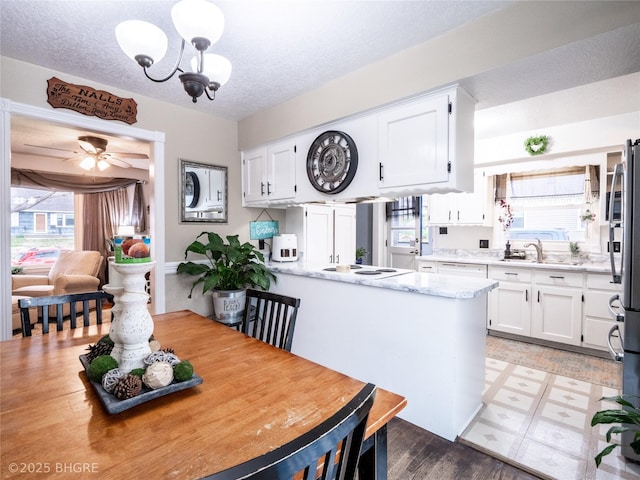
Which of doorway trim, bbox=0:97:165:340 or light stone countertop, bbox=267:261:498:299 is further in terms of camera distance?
doorway trim, bbox=0:97:165:340

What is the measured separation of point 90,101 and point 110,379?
96.2 inches

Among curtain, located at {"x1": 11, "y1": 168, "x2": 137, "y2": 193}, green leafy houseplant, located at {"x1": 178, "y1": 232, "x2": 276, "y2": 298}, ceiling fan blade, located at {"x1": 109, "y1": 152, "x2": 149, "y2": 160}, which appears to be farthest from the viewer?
curtain, located at {"x1": 11, "y1": 168, "x2": 137, "y2": 193}

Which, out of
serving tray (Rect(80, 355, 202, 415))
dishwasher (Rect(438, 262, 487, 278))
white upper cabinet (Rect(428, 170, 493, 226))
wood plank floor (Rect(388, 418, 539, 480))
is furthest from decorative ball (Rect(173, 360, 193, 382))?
white upper cabinet (Rect(428, 170, 493, 226))

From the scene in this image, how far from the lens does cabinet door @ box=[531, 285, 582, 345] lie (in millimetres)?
3314

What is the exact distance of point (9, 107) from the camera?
225cm

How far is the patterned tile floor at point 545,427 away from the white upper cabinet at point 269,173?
233 centimetres

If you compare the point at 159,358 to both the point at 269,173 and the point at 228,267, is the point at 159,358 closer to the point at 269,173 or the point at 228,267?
the point at 228,267

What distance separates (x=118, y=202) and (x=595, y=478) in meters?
7.40

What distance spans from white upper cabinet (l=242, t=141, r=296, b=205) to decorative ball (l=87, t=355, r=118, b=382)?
2190 mm

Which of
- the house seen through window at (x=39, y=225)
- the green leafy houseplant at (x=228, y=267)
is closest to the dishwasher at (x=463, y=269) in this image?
the green leafy houseplant at (x=228, y=267)

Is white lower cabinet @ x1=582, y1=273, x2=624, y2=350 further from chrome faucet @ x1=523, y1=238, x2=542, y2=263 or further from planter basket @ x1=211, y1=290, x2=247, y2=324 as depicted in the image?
planter basket @ x1=211, y1=290, x2=247, y2=324

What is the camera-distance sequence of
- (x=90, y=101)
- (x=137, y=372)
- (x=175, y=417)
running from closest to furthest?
1. (x=175, y=417)
2. (x=137, y=372)
3. (x=90, y=101)

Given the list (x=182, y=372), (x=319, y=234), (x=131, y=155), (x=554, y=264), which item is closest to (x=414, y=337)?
(x=182, y=372)

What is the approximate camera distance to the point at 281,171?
3.19m
